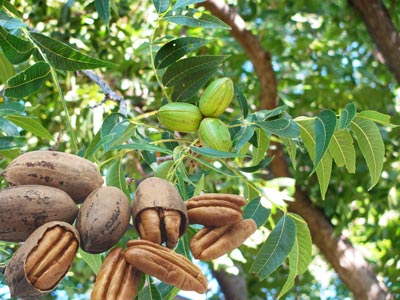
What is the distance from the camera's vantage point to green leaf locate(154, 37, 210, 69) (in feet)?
6.08

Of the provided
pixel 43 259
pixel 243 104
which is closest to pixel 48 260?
pixel 43 259

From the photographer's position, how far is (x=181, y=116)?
5.64 feet

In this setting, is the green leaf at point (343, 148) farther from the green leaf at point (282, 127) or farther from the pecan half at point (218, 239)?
the pecan half at point (218, 239)

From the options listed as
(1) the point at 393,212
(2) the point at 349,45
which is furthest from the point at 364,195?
(2) the point at 349,45

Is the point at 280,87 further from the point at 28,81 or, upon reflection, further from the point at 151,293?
the point at 151,293

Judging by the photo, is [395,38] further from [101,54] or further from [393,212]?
[101,54]

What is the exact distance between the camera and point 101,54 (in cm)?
405

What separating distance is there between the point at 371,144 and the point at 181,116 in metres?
0.47

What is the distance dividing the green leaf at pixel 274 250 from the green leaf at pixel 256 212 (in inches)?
1.7

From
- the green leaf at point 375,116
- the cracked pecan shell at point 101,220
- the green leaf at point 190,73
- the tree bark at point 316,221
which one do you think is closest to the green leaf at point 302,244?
the green leaf at point 375,116

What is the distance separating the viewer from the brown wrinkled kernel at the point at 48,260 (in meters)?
1.22

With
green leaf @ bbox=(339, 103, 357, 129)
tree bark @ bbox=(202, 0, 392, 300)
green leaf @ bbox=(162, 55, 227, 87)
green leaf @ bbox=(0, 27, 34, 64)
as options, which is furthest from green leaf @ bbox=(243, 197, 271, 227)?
tree bark @ bbox=(202, 0, 392, 300)

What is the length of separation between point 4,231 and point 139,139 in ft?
1.70

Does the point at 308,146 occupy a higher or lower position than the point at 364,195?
higher
